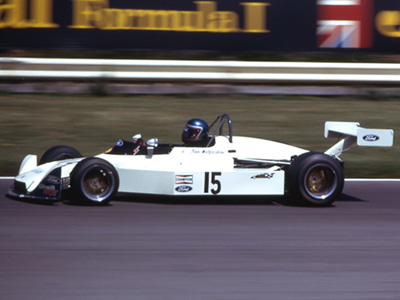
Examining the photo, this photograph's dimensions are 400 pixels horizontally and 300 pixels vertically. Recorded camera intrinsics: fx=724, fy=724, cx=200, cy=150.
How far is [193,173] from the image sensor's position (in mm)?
7488

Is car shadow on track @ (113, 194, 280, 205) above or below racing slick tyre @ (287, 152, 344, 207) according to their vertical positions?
below

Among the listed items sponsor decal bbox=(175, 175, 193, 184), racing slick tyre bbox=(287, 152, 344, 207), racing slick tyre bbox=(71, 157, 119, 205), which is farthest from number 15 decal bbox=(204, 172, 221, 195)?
racing slick tyre bbox=(71, 157, 119, 205)

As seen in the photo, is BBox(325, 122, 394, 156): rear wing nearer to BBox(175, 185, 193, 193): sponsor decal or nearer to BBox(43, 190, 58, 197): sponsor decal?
BBox(175, 185, 193, 193): sponsor decal

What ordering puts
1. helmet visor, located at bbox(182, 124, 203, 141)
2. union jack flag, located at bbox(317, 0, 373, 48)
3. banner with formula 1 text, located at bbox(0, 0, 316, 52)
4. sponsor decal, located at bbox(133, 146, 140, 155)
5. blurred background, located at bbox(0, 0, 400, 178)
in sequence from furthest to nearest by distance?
union jack flag, located at bbox(317, 0, 373, 48)
banner with formula 1 text, located at bbox(0, 0, 316, 52)
blurred background, located at bbox(0, 0, 400, 178)
helmet visor, located at bbox(182, 124, 203, 141)
sponsor decal, located at bbox(133, 146, 140, 155)

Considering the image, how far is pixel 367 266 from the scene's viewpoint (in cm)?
546

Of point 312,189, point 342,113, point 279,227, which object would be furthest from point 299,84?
point 279,227

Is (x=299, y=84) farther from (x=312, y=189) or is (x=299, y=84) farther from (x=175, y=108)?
(x=312, y=189)

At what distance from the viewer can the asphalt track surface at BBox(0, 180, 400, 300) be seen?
4.82m

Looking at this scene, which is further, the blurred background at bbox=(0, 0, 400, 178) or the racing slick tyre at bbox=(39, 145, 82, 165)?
the blurred background at bbox=(0, 0, 400, 178)

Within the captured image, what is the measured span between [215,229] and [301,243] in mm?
835

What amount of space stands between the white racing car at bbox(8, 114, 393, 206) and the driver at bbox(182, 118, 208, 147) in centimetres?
1

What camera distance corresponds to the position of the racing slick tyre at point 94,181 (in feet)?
23.4

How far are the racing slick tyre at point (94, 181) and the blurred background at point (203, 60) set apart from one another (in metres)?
5.77

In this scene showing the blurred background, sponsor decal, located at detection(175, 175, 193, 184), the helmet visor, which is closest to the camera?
sponsor decal, located at detection(175, 175, 193, 184)
